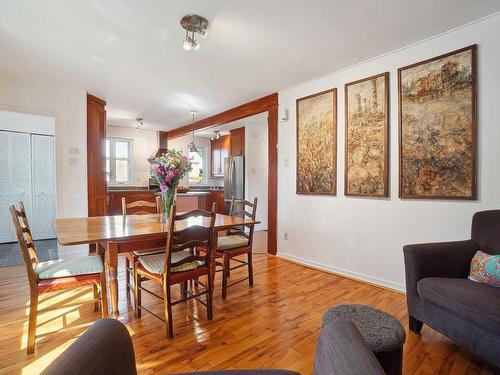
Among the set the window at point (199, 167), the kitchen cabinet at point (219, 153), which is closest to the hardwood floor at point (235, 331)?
the kitchen cabinet at point (219, 153)

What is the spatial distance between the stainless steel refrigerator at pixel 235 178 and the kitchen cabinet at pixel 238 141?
15 cm

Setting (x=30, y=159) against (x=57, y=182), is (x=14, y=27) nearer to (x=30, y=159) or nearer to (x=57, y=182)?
(x=57, y=182)

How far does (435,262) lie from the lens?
1911 mm

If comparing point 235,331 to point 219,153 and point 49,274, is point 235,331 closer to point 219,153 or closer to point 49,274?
point 49,274

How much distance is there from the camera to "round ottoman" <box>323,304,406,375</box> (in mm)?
1215

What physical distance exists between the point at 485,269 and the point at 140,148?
674 cm

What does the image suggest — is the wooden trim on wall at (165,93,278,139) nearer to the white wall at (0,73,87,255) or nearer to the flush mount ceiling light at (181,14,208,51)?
the flush mount ceiling light at (181,14,208,51)

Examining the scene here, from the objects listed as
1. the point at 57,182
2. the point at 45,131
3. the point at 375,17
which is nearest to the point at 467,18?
the point at 375,17

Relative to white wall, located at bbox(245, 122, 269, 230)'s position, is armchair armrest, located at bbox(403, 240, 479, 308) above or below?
below

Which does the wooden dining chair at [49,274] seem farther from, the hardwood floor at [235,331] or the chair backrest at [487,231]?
the chair backrest at [487,231]

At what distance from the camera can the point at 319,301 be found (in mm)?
2535

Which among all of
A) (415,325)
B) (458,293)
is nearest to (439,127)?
(458,293)

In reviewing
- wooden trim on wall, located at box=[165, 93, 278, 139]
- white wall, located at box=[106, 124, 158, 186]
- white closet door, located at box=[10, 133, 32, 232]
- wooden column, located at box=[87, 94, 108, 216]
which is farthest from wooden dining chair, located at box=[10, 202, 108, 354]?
white wall, located at box=[106, 124, 158, 186]

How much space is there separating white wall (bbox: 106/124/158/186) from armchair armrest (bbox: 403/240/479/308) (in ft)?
20.5
